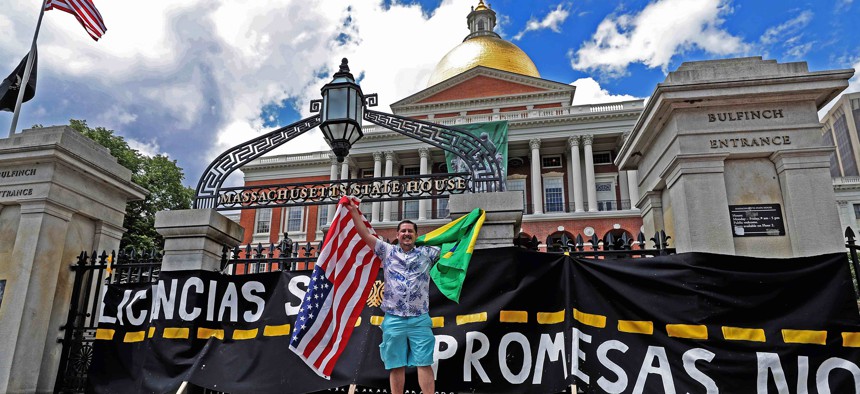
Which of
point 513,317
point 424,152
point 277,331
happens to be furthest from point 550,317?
point 424,152

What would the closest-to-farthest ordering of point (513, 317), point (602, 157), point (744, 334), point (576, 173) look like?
point (744, 334)
point (513, 317)
point (576, 173)
point (602, 157)

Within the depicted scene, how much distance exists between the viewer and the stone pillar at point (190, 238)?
6.73m

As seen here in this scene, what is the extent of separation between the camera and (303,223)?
4862 centimetres

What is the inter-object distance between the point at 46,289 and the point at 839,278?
964 centimetres

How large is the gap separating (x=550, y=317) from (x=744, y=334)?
74.8 inches

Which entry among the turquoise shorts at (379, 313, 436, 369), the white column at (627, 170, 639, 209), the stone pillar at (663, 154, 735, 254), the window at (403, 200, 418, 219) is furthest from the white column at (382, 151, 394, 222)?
the turquoise shorts at (379, 313, 436, 369)

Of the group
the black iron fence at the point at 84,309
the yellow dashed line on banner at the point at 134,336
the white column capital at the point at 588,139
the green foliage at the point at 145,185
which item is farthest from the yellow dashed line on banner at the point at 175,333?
the white column capital at the point at 588,139

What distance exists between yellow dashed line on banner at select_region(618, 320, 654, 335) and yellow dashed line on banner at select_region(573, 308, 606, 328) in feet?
0.58

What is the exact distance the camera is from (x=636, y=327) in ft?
17.1

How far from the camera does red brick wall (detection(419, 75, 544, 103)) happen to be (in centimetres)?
4869

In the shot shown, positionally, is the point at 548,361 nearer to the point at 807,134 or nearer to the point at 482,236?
the point at 482,236

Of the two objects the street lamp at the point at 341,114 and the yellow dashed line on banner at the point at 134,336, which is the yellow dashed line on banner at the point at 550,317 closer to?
the street lamp at the point at 341,114

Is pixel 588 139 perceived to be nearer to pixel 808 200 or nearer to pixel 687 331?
pixel 808 200

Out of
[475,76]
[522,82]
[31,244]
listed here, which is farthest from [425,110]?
[31,244]
